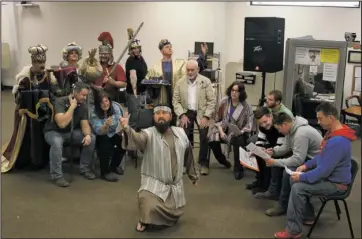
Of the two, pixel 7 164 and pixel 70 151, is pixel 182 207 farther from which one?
pixel 7 164

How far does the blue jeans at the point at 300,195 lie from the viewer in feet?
10.1

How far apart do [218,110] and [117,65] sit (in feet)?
3.70

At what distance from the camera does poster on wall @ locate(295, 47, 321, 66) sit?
17.8 feet

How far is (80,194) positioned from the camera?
3.99m

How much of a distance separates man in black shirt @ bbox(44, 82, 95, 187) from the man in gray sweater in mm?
1727

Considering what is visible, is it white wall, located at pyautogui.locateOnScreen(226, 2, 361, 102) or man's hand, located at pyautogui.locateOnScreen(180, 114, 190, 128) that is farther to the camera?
white wall, located at pyautogui.locateOnScreen(226, 2, 361, 102)

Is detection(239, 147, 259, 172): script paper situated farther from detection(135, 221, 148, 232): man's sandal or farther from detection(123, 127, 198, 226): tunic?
detection(135, 221, 148, 232): man's sandal

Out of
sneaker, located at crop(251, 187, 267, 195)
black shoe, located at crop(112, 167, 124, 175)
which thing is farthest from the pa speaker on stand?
black shoe, located at crop(112, 167, 124, 175)

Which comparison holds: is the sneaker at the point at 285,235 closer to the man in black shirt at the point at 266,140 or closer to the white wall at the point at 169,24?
the man in black shirt at the point at 266,140

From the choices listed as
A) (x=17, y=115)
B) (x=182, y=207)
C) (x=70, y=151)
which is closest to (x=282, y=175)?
(x=182, y=207)

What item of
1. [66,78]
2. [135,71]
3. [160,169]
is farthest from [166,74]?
[160,169]

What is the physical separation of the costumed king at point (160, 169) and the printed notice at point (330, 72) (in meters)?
2.73

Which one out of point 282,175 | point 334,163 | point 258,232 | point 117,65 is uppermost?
point 117,65

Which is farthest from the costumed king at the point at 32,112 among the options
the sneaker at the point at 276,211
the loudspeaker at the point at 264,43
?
the loudspeaker at the point at 264,43
